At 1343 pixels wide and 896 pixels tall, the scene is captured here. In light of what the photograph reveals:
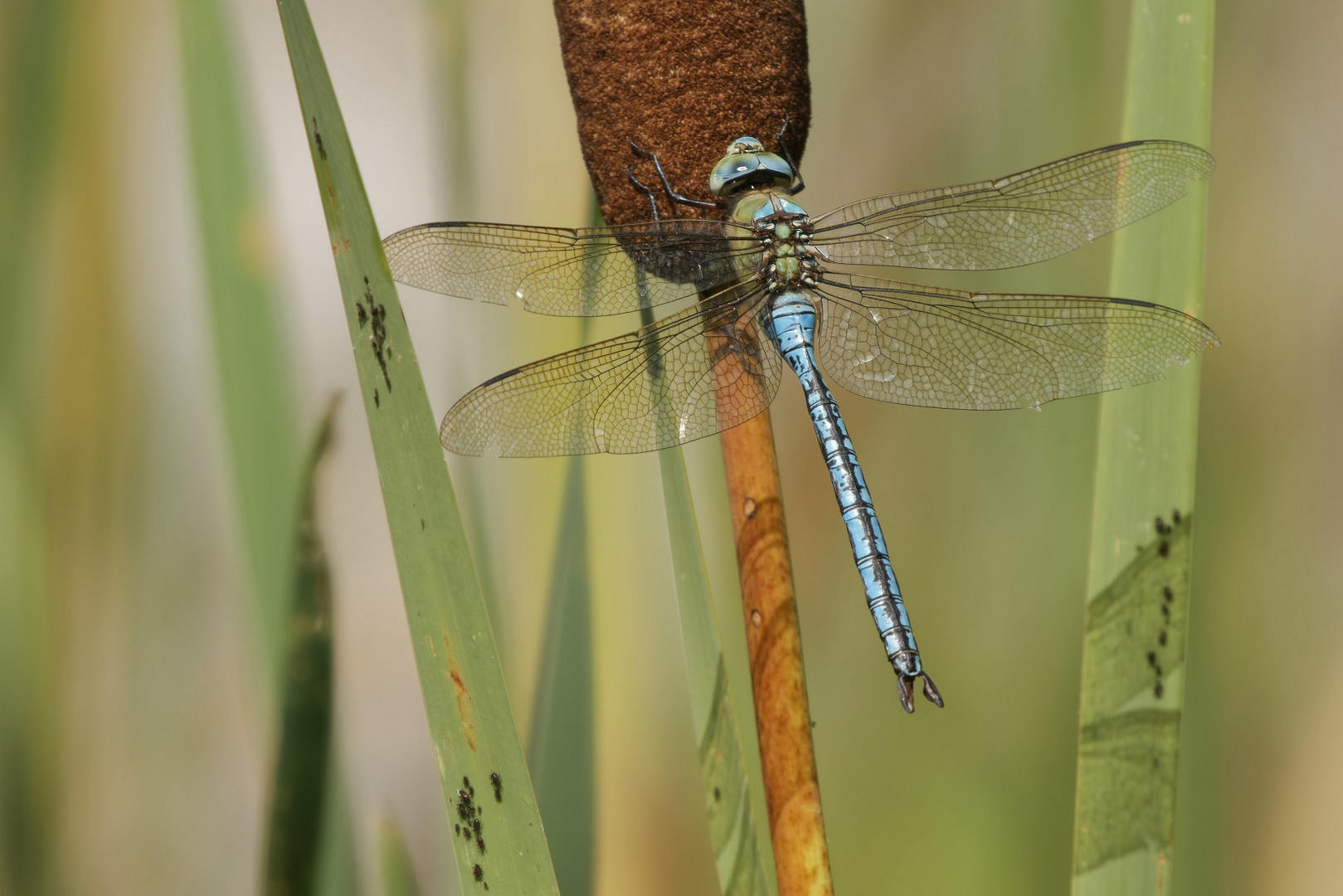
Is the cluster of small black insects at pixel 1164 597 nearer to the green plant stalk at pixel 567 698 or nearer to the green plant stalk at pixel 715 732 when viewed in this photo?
the green plant stalk at pixel 715 732

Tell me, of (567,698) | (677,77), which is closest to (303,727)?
(567,698)

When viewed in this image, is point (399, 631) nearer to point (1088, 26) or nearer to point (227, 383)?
point (227, 383)

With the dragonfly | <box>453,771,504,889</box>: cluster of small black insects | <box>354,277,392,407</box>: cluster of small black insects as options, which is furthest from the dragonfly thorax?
<box>453,771,504,889</box>: cluster of small black insects

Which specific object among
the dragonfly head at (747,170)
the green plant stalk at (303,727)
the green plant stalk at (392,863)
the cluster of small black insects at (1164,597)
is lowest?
the green plant stalk at (392,863)

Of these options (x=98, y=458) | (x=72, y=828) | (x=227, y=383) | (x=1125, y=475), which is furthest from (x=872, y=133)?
(x=72, y=828)

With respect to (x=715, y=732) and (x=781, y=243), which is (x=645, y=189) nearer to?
(x=781, y=243)

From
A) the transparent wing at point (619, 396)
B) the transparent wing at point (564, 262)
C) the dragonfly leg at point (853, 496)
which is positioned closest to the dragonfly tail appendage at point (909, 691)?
the dragonfly leg at point (853, 496)
